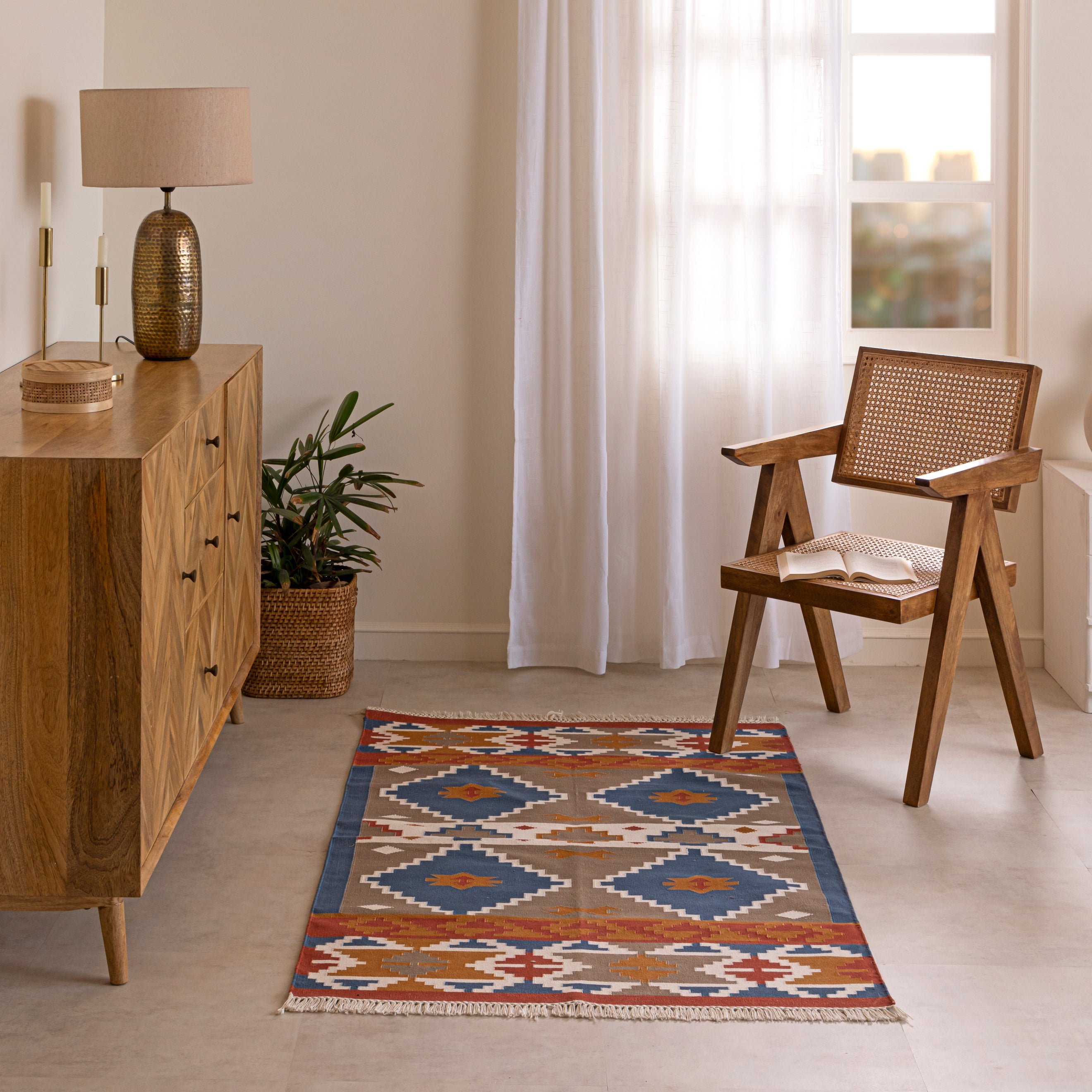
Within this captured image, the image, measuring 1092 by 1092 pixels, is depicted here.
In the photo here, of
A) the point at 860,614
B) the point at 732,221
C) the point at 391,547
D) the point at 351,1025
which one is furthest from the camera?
the point at 391,547

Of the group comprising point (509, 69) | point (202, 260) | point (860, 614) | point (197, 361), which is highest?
point (509, 69)

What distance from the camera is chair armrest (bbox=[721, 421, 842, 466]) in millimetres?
2961

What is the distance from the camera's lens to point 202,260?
140 inches

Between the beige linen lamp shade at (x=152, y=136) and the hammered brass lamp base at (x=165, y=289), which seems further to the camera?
the hammered brass lamp base at (x=165, y=289)

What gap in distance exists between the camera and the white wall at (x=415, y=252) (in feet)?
11.3

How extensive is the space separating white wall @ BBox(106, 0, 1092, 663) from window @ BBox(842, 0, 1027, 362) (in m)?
0.09

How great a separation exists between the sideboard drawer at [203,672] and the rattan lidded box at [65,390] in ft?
1.38

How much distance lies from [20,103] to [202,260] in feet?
2.74

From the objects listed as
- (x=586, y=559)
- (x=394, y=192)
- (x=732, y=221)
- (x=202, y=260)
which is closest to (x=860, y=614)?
(x=586, y=559)

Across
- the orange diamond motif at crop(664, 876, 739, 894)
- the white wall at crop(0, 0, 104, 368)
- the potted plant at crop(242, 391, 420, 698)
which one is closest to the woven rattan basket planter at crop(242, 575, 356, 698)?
the potted plant at crop(242, 391, 420, 698)

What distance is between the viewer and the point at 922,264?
3619mm

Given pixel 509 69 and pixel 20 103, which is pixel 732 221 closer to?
pixel 509 69

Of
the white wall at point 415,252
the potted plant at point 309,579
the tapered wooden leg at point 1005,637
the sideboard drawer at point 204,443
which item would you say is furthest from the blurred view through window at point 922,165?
the sideboard drawer at point 204,443

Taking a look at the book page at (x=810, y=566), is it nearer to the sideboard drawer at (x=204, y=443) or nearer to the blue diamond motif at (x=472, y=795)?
the blue diamond motif at (x=472, y=795)
